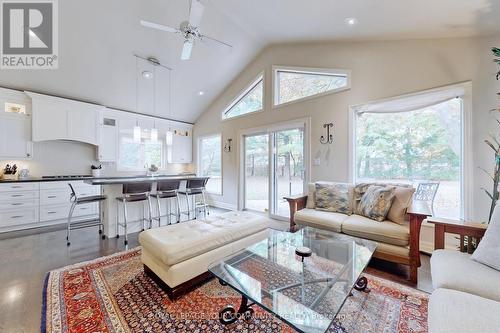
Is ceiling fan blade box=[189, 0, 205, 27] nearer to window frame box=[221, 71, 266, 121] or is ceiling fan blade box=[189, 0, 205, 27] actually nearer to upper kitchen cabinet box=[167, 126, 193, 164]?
window frame box=[221, 71, 266, 121]

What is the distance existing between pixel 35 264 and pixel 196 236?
2133mm

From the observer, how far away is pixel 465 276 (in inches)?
52.2

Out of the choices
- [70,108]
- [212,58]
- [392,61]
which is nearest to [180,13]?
[212,58]

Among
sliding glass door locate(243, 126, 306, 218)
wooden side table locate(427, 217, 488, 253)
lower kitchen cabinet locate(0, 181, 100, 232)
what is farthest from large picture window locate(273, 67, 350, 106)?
lower kitchen cabinet locate(0, 181, 100, 232)

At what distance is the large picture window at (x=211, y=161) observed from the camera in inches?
242

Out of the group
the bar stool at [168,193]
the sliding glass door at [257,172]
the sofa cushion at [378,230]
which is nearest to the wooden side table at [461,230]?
the sofa cushion at [378,230]

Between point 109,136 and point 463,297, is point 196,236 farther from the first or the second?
point 109,136

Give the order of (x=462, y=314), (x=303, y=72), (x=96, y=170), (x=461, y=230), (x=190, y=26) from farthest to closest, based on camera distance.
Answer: (x=96, y=170) < (x=303, y=72) < (x=190, y=26) < (x=461, y=230) < (x=462, y=314)

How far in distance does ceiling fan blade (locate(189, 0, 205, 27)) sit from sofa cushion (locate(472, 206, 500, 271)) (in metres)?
3.50

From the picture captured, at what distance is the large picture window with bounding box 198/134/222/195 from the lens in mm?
6148

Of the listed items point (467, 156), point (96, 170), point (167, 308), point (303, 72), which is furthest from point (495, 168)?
point (96, 170)

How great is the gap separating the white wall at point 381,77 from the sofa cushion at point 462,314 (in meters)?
2.17

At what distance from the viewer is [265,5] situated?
305 cm

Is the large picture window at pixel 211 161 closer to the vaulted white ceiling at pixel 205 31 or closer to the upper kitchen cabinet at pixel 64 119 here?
the vaulted white ceiling at pixel 205 31
